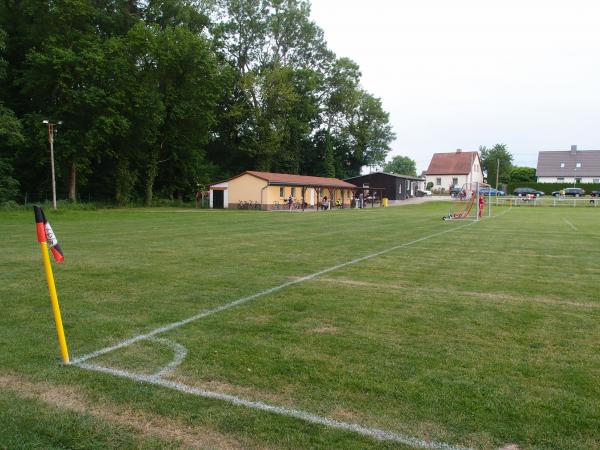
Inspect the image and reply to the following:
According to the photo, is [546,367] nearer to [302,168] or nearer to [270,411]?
[270,411]

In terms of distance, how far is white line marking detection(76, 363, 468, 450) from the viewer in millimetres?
3020

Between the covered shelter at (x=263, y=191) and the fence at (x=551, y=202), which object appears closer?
the covered shelter at (x=263, y=191)

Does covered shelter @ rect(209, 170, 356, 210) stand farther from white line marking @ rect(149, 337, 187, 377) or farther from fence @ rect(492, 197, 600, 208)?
white line marking @ rect(149, 337, 187, 377)

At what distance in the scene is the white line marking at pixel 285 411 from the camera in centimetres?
302

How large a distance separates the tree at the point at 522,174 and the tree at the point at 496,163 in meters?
0.94

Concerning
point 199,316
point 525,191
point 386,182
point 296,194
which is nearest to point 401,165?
point 525,191

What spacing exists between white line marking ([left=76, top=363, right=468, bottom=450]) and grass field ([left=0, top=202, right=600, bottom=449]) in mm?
15

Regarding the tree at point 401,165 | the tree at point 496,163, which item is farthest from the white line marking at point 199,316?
the tree at point 401,165

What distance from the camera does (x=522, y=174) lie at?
8381 centimetres

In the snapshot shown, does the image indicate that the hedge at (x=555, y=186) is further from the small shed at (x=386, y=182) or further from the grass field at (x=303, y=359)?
the grass field at (x=303, y=359)

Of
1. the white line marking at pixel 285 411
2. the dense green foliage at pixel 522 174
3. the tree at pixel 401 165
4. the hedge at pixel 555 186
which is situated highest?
the tree at pixel 401 165

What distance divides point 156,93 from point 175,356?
3924 centimetres

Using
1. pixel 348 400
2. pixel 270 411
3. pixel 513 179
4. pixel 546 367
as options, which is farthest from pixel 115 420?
pixel 513 179

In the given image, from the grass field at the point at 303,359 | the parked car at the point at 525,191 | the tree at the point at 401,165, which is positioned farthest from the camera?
the tree at the point at 401,165
